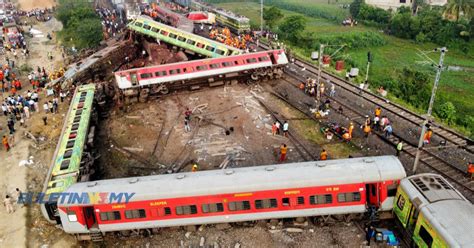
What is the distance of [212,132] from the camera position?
103ft

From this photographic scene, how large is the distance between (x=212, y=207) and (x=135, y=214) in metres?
3.94

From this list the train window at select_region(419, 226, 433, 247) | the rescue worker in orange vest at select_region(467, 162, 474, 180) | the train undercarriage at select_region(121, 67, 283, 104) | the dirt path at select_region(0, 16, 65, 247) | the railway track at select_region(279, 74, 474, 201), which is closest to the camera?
the train window at select_region(419, 226, 433, 247)

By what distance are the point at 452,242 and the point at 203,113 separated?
23605mm

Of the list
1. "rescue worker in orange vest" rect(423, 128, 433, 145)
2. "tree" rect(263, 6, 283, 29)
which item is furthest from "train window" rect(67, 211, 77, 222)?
"tree" rect(263, 6, 283, 29)

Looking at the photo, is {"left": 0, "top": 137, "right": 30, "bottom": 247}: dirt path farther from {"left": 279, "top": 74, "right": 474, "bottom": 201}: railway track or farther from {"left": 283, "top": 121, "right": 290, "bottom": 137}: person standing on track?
{"left": 279, "top": 74, "right": 474, "bottom": 201}: railway track

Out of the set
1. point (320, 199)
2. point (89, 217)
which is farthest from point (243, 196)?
point (89, 217)

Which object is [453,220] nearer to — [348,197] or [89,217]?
[348,197]

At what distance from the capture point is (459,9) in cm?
6775

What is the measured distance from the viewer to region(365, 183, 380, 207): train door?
1933 centimetres

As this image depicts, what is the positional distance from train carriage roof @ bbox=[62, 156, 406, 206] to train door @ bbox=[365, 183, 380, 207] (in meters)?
0.40

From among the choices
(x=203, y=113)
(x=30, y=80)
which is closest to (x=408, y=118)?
(x=203, y=113)

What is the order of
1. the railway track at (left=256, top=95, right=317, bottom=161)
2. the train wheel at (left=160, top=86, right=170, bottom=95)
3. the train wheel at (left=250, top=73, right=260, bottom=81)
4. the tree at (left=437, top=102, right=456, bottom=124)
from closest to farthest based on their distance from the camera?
the railway track at (left=256, top=95, right=317, bottom=161) < the tree at (left=437, top=102, right=456, bottom=124) < the train wheel at (left=160, top=86, right=170, bottom=95) < the train wheel at (left=250, top=73, right=260, bottom=81)

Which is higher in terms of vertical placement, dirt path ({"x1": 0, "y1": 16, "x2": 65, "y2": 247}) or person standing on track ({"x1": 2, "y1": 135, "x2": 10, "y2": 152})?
person standing on track ({"x1": 2, "y1": 135, "x2": 10, "y2": 152})

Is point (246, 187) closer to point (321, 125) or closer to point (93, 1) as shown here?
point (321, 125)
